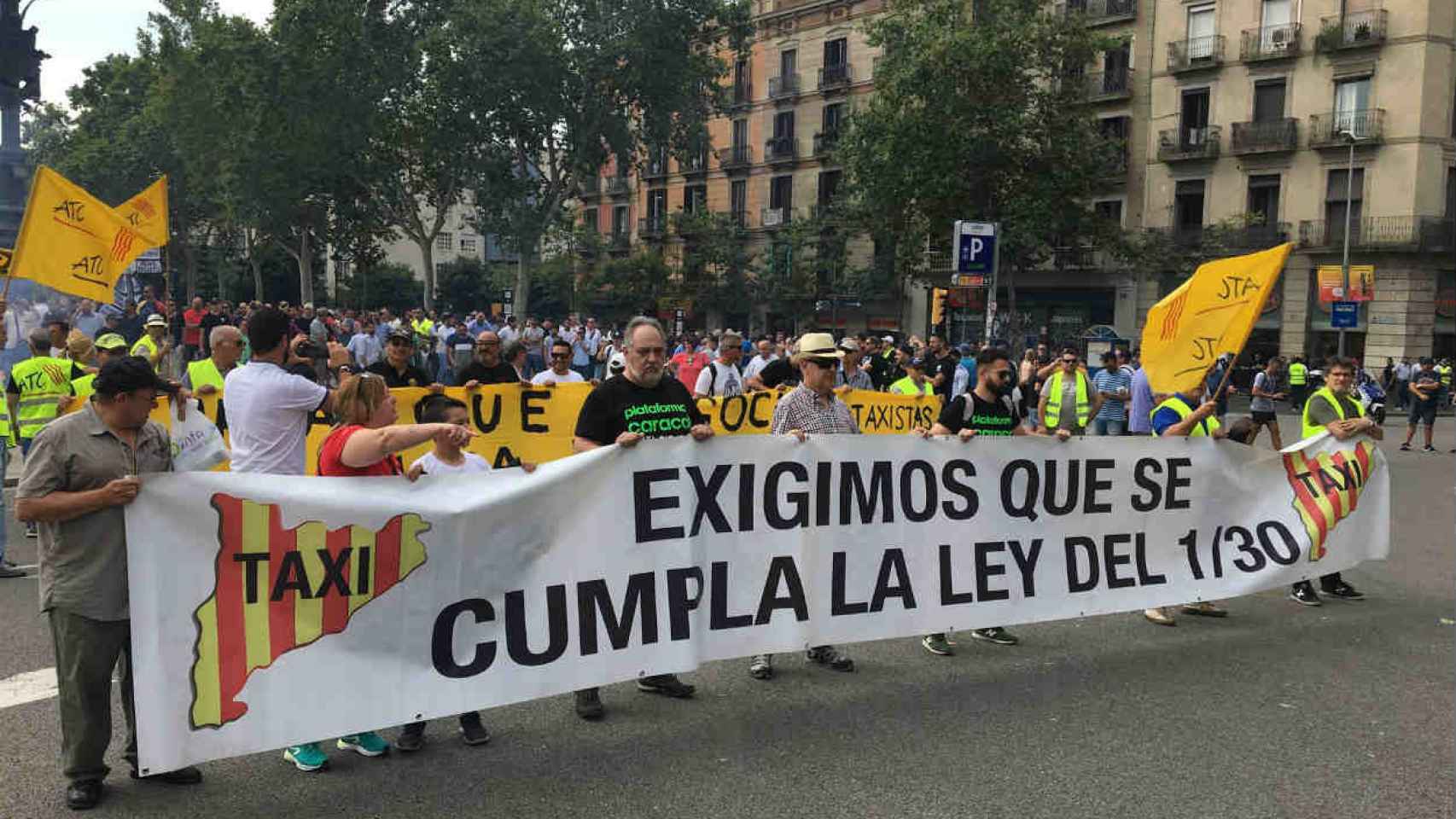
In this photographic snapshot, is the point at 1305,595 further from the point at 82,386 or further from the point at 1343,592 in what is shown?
the point at 82,386

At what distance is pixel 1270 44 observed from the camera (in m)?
38.4

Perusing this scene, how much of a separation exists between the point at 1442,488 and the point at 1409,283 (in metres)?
25.9

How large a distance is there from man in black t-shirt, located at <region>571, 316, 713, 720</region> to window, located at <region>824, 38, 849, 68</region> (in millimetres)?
47350

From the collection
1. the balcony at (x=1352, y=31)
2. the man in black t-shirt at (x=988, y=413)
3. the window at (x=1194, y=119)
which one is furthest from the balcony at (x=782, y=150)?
the man in black t-shirt at (x=988, y=413)

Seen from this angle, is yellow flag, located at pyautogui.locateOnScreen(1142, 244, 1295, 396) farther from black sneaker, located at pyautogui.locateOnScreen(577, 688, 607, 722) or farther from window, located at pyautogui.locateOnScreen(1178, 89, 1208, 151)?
window, located at pyautogui.locateOnScreen(1178, 89, 1208, 151)

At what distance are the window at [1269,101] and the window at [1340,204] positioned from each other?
9.52 ft

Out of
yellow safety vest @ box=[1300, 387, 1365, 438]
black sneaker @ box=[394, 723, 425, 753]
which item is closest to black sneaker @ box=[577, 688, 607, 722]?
black sneaker @ box=[394, 723, 425, 753]

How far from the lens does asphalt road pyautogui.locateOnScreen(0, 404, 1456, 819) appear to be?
4.25 m

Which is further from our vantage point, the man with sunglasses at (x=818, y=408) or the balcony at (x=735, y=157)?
the balcony at (x=735, y=157)

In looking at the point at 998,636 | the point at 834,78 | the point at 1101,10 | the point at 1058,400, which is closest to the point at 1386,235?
the point at 1101,10

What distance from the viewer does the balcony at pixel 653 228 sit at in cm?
5869

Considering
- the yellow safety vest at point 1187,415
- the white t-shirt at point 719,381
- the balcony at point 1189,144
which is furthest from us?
the balcony at point 1189,144

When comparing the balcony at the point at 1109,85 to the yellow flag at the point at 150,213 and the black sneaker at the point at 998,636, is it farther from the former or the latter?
the black sneaker at the point at 998,636

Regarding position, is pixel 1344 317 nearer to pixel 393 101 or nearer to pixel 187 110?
pixel 393 101
